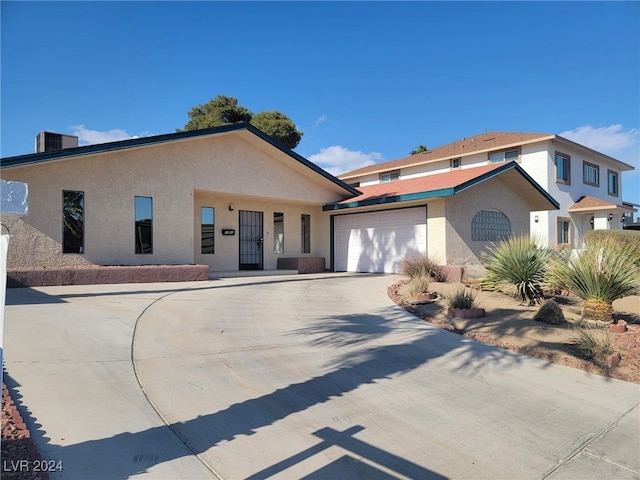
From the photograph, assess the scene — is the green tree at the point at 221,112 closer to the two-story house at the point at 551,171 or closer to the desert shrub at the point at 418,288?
the two-story house at the point at 551,171

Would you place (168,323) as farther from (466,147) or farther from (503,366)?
(466,147)

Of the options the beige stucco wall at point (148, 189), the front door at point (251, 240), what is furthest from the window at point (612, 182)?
the front door at point (251, 240)

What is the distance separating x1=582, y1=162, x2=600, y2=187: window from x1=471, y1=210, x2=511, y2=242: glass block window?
14.5 metres

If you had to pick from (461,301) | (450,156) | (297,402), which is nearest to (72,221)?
(461,301)

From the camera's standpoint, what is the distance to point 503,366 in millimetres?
6645

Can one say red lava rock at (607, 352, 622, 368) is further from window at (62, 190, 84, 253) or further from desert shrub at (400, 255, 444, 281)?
window at (62, 190, 84, 253)

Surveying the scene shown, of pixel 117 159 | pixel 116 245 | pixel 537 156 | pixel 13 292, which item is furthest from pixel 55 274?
pixel 537 156

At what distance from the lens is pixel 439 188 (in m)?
16.1

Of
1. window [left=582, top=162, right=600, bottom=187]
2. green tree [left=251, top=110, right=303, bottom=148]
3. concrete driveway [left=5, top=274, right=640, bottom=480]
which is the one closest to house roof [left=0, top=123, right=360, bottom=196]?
concrete driveway [left=5, top=274, right=640, bottom=480]

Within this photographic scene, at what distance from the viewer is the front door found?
19.5 m

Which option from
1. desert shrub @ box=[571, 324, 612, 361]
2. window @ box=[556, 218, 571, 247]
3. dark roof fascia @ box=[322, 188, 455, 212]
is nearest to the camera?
desert shrub @ box=[571, 324, 612, 361]

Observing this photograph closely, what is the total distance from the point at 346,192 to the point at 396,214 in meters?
3.73

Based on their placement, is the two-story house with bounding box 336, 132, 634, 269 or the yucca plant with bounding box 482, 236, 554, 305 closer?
the yucca plant with bounding box 482, 236, 554, 305

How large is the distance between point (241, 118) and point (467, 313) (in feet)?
94.7
